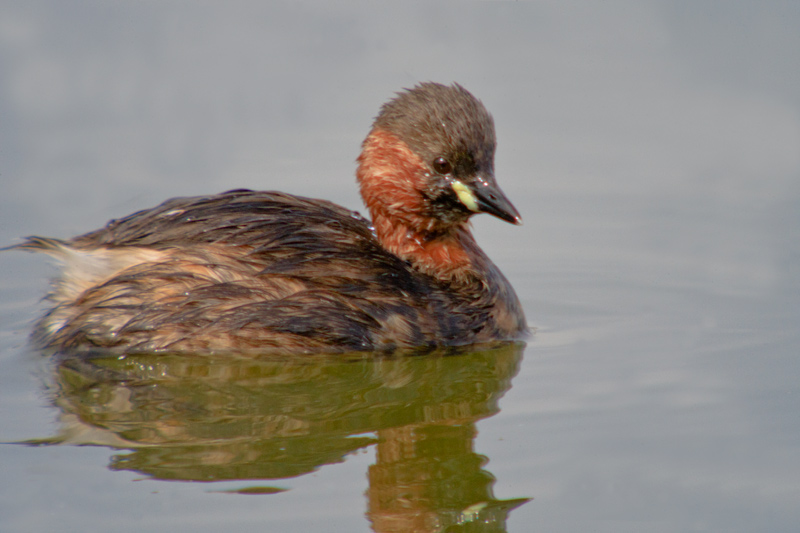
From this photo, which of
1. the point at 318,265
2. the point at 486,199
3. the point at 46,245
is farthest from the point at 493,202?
the point at 46,245

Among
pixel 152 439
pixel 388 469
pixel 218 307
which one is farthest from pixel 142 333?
pixel 388 469

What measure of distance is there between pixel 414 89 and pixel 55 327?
2365 mm

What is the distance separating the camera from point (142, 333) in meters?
5.57

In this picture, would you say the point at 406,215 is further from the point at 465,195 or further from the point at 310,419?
the point at 310,419

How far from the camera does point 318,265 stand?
226 inches

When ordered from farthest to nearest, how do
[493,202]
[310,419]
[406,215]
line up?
[406,215]
[493,202]
[310,419]

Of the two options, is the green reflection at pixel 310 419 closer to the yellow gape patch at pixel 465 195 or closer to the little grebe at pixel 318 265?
the little grebe at pixel 318 265

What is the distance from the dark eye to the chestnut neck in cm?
6

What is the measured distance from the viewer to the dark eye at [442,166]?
597 cm

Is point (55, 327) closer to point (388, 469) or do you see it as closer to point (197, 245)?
point (197, 245)

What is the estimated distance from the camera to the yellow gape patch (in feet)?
19.6

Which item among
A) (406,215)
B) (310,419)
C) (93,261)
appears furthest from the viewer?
(406,215)

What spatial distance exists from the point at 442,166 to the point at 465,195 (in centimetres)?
21

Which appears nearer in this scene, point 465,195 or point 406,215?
point 465,195
